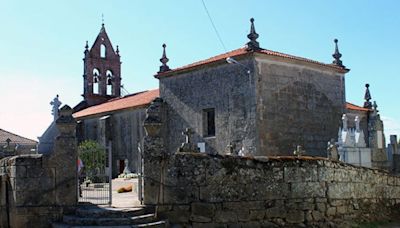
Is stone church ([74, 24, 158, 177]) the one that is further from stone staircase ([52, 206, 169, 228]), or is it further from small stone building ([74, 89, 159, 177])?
stone staircase ([52, 206, 169, 228])

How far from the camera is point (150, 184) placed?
414 inches

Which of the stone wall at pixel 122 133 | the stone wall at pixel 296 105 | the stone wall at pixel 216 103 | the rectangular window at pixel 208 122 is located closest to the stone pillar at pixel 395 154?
the stone wall at pixel 296 105

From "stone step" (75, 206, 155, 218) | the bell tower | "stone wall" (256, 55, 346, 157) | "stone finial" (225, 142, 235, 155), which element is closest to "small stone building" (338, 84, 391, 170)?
"stone wall" (256, 55, 346, 157)

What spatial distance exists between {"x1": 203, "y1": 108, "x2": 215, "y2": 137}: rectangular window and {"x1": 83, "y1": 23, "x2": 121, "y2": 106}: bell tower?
18781 mm

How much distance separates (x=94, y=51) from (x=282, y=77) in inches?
858

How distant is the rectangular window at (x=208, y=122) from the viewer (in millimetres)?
22172

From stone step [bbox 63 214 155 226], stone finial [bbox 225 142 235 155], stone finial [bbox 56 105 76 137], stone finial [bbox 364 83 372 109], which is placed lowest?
stone step [bbox 63 214 155 226]

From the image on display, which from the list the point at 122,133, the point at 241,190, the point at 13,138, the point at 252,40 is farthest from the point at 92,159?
the point at 13,138

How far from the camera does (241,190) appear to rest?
10.7 metres

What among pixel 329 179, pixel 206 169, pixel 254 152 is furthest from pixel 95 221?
pixel 254 152

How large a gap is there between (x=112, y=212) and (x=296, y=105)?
511 inches

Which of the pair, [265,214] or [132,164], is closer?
[265,214]

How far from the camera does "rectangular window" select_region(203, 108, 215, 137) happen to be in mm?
22172

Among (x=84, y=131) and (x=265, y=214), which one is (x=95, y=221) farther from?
(x=84, y=131)
